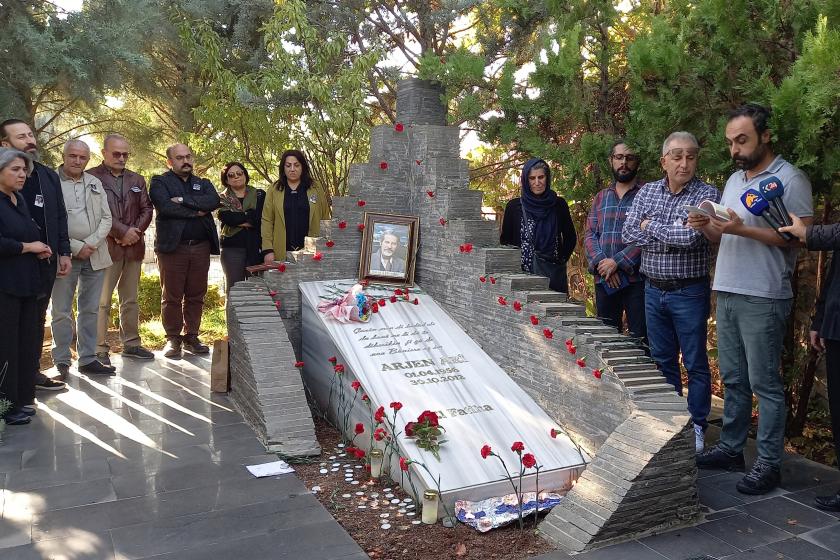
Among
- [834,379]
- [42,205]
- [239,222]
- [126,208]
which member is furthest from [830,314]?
[126,208]

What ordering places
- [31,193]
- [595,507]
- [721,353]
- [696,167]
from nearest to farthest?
[595,507] → [721,353] → [696,167] → [31,193]

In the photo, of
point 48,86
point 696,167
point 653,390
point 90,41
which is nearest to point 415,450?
point 653,390

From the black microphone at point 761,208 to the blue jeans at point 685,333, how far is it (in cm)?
66

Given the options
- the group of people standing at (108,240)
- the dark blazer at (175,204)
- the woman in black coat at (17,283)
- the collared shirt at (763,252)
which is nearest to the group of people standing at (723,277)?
the collared shirt at (763,252)

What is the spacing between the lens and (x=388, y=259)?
19.5 ft

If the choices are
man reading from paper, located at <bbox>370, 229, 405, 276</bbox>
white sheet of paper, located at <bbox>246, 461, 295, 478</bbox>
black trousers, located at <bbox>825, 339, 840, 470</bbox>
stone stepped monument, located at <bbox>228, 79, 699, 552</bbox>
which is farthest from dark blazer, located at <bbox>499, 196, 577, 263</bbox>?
white sheet of paper, located at <bbox>246, 461, 295, 478</bbox>

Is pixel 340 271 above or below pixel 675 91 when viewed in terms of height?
below

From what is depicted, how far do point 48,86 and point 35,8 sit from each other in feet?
2.80

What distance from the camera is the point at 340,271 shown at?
236 inches

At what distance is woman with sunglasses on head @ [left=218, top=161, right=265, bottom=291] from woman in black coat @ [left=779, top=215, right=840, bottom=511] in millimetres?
4778

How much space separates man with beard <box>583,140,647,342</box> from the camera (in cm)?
487

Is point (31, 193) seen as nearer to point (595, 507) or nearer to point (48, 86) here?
point (48, 86)

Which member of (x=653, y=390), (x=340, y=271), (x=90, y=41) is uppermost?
(x=90, y=41)

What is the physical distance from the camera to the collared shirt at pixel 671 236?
425 centimetres
